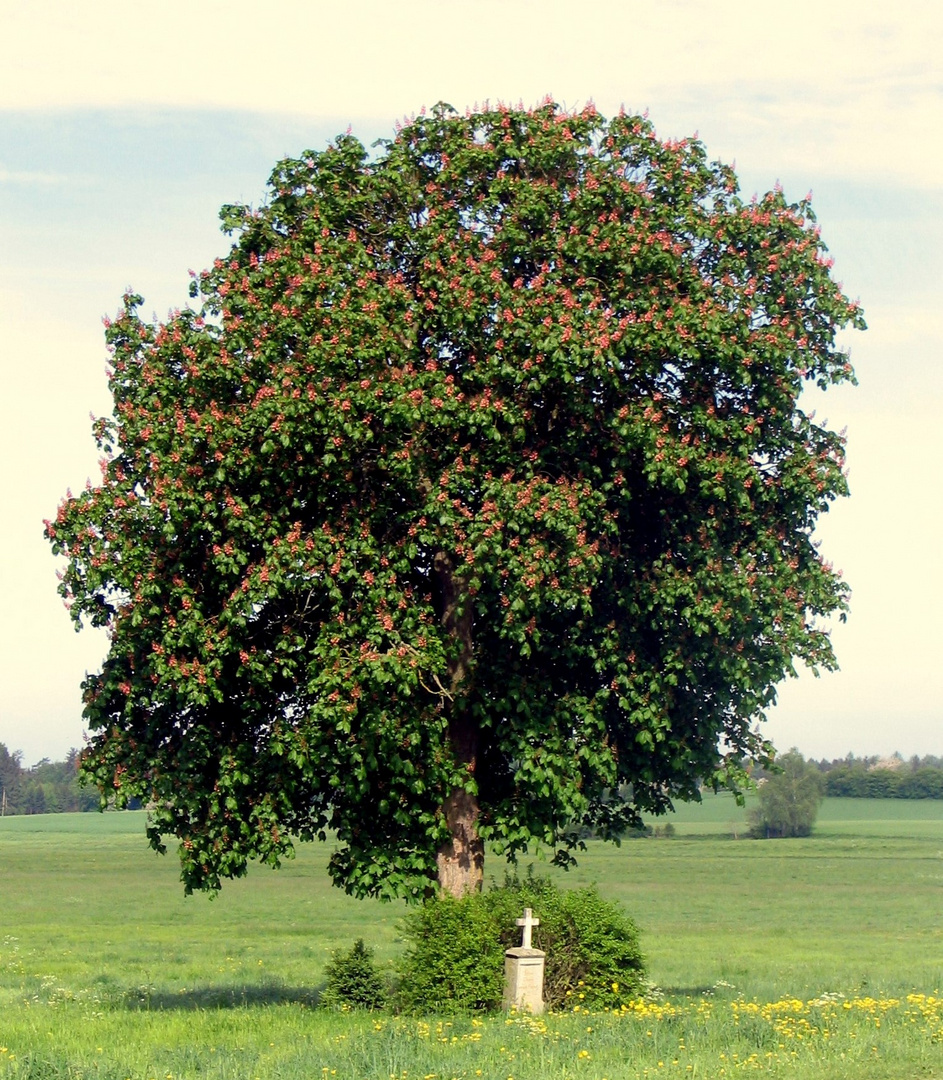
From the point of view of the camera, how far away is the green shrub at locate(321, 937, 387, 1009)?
2169cm

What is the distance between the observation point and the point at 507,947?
2112 cm

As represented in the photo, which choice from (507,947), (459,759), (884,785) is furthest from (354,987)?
(884,785)

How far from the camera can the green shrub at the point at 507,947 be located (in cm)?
2052

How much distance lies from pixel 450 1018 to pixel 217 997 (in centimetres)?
916

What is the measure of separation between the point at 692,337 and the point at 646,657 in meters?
5.44

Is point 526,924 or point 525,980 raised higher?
point 526,924

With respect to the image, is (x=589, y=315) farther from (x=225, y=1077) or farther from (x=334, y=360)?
(x=225, y=1077)

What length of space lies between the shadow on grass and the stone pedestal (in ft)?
14.6

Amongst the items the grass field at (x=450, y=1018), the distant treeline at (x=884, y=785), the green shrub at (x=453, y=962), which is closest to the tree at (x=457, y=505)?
the green shrub at (x=453, y=962)

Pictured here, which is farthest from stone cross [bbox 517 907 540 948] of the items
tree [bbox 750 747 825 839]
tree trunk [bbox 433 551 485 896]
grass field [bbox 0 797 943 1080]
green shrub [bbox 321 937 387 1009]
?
tree [bbox 750 747 825 839]

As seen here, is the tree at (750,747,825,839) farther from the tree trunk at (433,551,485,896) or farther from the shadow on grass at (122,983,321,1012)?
the tree trunk at (433,551,485,896)

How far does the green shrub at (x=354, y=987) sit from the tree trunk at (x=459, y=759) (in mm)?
1860

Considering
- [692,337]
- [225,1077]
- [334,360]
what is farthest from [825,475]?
[225,1077]

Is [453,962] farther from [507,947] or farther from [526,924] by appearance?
[526,924]
